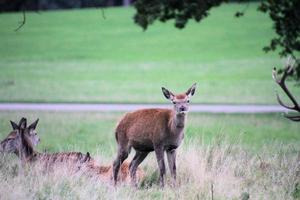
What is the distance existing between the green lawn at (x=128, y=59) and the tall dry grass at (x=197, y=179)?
20.5 m

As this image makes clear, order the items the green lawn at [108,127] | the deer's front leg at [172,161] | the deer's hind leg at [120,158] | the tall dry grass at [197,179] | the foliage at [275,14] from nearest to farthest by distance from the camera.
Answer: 1. the tall dry grass at [197,179]
2. the deer's front leg at [172,161]
3. the deer's hind leg at [120,158]
4. the green lawn at [108,127]
5. the foliage at [275,14]

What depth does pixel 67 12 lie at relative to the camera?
7388cm

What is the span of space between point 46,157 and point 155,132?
1571mm

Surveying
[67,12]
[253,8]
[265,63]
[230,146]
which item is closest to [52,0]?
[67,12]

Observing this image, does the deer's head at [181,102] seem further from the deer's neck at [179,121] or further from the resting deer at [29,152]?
the resting deer at [29,152]

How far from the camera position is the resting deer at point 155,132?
1113 centimetres

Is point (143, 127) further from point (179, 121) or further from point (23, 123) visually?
point (23, 123)

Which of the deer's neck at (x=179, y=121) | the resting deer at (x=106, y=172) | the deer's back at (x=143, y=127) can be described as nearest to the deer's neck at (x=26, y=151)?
the resting deer at (x=106, y=172)

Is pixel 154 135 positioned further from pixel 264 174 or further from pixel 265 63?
pixel 265 63

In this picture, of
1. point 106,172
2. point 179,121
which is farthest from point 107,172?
point 179,121

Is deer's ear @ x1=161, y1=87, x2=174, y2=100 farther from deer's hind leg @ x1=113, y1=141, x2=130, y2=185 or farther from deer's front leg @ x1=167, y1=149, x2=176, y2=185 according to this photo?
deer's hind leg @ x1=113, y1=141, x2=130, y2=185

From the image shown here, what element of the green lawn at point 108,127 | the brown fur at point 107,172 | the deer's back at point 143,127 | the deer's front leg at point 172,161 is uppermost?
the deer's back at point 143,127

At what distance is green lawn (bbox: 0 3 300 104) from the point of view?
36719 mm

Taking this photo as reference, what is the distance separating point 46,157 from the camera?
11.0m
